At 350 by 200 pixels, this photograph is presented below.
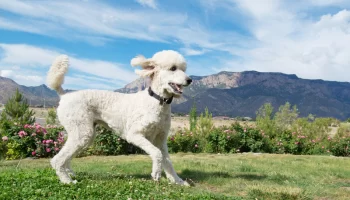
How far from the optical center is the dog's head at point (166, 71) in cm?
602

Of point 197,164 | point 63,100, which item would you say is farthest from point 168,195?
point 197,164

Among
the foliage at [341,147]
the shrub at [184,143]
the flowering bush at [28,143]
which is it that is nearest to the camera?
the flowering bush at [28,143]

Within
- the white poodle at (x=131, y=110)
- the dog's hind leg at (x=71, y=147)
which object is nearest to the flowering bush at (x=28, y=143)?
the white poodle at (x=131, y=110)

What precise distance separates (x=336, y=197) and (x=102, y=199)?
13.9 feet

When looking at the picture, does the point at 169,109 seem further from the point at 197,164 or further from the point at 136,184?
the point at 197,164

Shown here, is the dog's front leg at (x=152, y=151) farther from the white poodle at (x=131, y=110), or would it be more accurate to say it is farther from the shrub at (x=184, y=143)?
the shrub at (x=184, y=143)

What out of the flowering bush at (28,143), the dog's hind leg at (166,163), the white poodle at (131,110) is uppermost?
the white poodle at (131,110)

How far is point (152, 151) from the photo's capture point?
590cm

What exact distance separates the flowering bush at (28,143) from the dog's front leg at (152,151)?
729 cm

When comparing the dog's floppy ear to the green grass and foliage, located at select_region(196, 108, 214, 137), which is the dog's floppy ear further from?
foliage, located at select_region(196, 108, 214, 137)

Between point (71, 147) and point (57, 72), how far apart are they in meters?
1.40

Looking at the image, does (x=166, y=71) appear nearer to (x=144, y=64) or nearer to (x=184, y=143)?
(x=144, y=64)

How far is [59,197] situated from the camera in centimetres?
498

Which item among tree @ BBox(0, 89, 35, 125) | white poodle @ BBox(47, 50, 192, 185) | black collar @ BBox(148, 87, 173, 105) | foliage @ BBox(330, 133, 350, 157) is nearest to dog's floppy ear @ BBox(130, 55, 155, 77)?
white poodle @ BBox(47, 50, 192, 185)
